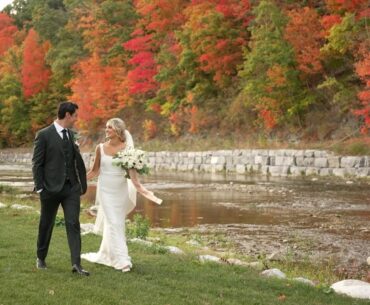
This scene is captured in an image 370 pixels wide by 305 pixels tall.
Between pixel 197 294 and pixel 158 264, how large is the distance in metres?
1.67

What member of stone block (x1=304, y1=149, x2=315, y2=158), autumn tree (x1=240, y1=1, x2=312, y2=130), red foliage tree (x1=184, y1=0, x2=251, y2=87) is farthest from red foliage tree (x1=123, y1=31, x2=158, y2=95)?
stone block (x1=304, y1=149, x2=315, y2=158)

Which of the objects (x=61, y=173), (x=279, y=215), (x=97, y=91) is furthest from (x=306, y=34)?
(x=61, y=173)

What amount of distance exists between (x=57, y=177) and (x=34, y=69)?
56.1m

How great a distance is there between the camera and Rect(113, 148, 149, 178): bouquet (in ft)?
25.9

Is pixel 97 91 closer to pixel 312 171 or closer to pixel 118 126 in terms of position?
pixel 312 171

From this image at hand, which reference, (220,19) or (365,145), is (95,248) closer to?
(365,145)

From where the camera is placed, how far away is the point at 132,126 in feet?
164

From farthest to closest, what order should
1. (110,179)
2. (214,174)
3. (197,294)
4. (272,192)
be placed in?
1. (214,174)
2. (272,192)
3. (110,179)
4. (197,294)

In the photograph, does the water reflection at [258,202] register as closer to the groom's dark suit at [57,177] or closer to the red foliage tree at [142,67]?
the groom's dark suit at [57,177]

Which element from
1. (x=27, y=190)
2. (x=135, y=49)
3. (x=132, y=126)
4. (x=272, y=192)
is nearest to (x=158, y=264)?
(x=272, y=192)

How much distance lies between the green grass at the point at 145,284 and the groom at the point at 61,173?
476mm

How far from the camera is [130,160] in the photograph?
787cm

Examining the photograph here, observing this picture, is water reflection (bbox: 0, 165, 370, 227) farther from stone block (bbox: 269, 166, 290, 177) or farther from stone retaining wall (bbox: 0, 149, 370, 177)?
stone block (bbox: 269, 166, 290, 177)

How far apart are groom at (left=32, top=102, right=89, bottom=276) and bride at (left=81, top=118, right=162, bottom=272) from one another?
76cm
